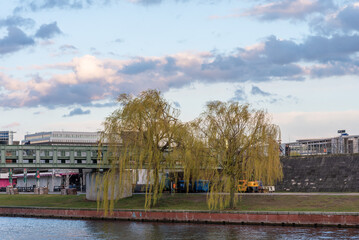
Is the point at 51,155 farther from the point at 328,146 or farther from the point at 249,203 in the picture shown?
the point at 328,146

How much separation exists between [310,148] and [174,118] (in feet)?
163

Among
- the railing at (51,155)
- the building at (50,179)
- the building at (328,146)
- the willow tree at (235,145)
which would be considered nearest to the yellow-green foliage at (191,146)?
the willow tree at (235,145)

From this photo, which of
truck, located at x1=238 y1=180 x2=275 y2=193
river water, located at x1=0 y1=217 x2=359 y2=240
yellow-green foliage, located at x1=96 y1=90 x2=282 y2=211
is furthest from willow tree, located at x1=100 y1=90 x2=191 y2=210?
truck, located at x1=238 y1=180 x2=275 y2=193

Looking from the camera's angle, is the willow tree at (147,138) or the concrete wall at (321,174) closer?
the willow tree at (147,138)

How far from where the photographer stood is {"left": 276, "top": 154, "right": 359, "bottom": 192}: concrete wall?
79.1 metres

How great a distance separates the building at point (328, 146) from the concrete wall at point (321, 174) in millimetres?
13535

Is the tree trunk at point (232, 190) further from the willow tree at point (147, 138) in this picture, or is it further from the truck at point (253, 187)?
the truck at point (253, 187)

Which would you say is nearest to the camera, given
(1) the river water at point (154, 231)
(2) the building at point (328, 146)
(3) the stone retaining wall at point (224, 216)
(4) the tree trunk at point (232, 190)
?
(1) the river water at point (154, 231)

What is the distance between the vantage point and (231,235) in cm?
5181

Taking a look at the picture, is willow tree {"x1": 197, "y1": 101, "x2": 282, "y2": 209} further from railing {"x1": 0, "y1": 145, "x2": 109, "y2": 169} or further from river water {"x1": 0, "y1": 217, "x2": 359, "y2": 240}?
railing {"x1": 0, "y1": 145, "x2": 109, "y2": 169}

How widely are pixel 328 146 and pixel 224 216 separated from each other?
52.3m

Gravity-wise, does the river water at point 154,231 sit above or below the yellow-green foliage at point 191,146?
below

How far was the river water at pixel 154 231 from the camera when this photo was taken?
50.8m

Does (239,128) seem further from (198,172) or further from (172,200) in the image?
(172,200)
